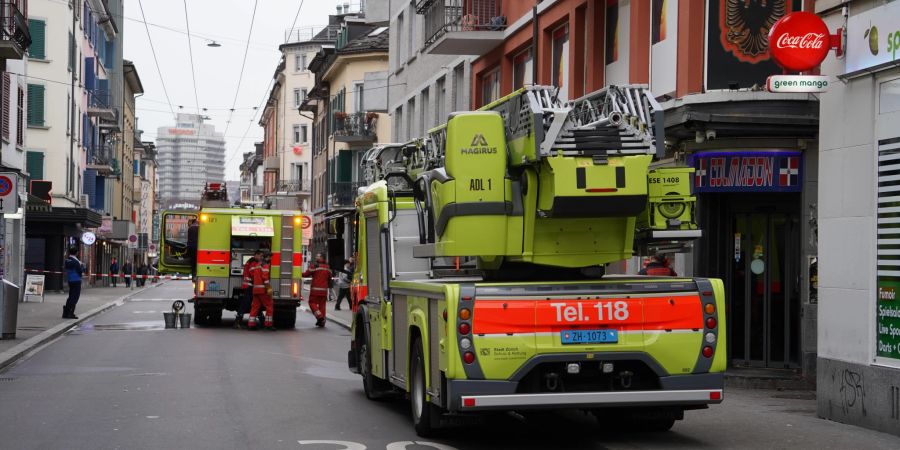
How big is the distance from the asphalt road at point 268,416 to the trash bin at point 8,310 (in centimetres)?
309

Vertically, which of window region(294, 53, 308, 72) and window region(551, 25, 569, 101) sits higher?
window region(294, 53, 308, 72)

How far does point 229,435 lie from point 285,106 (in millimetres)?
87424

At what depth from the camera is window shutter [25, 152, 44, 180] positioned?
5062 centimetres

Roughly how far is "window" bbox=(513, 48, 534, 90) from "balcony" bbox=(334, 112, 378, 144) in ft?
104

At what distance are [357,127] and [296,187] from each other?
2953 cm

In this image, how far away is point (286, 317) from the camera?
1125 inches

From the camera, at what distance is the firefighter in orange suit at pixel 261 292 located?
88.7ft

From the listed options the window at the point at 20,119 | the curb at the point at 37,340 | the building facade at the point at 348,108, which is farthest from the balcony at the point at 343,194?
the curb at the point at 37,340

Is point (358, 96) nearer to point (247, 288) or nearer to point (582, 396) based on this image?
point (247, 288)

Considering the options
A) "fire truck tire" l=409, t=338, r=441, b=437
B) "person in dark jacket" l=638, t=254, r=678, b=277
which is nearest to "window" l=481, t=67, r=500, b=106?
"person in dark jacket" l=638, t=254, r=678, b=277

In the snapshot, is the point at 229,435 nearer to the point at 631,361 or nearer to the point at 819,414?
the point at 631,361

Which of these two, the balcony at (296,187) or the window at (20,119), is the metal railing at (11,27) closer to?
the window at (20,119)

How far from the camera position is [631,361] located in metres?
10.1

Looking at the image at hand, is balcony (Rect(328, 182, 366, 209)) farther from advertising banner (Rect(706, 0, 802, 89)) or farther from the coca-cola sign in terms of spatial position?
the coca-cola sign
